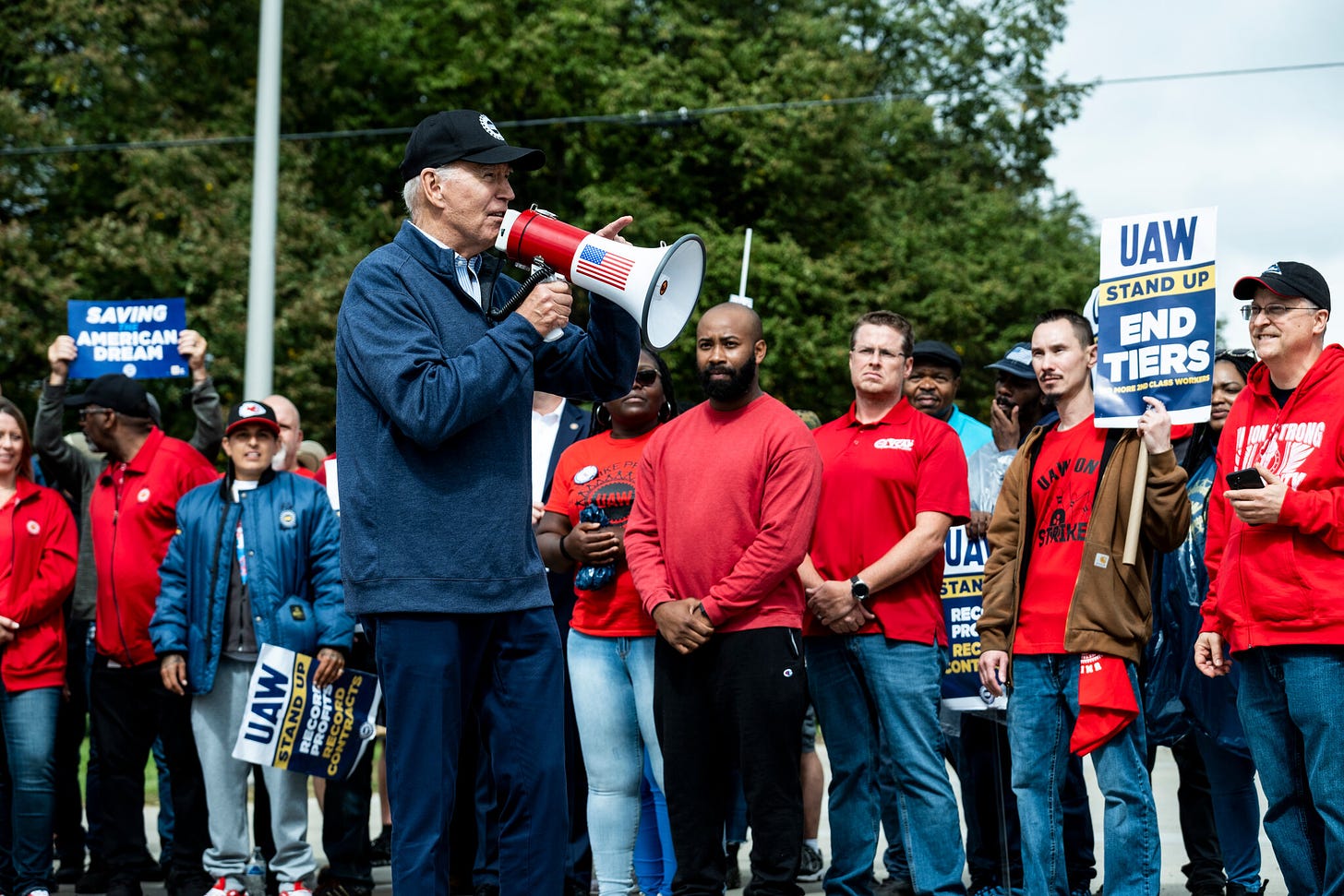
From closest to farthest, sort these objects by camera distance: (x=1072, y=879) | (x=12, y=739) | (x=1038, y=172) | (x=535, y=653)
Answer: (x=535, y=653) → (x=1072, y=879) → (x=12, y=739) → (x=1038, y=172)

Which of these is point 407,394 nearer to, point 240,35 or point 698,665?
point 698,665

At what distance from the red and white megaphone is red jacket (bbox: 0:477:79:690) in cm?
452

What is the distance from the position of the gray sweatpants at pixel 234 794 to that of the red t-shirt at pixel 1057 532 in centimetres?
359

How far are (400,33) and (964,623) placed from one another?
2029 cm

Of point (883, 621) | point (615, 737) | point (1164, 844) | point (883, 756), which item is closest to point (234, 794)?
point (615, 737)

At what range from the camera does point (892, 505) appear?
636cm

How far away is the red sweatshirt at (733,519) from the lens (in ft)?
18.7

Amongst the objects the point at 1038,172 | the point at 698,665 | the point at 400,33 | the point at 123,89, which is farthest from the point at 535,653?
the point at 1038,172

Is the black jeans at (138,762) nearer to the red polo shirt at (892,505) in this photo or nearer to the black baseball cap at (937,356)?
the red polo shirt at (892,505)

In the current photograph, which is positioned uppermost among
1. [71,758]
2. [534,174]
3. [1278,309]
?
[534,174]

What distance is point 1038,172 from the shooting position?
30.4m

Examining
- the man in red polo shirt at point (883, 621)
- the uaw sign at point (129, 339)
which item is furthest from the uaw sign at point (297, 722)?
the uaw sign at point (129, 339)

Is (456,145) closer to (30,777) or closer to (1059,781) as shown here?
(1059,781)

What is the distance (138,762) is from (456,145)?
15.8 ft
